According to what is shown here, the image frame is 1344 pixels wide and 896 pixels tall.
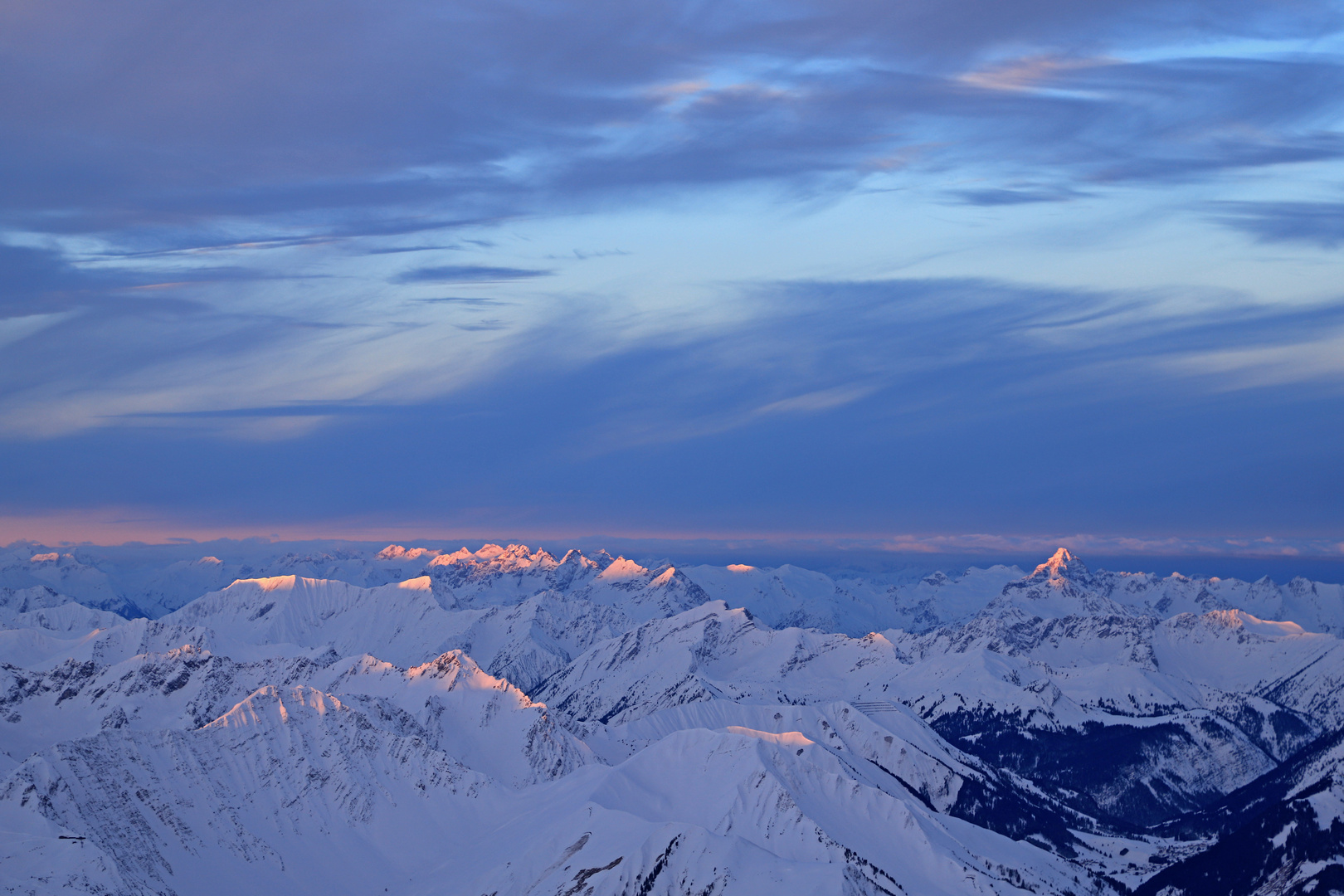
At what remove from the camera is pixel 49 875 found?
640ft

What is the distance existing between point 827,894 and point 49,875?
125 meters

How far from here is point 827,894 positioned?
199m

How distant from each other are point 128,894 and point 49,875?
40.8 feet

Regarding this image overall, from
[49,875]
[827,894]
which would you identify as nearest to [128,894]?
[49,875]

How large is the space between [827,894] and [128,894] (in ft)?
374

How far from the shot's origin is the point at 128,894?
200 metres

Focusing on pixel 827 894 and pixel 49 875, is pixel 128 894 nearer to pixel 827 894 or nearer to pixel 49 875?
pixel 49 875
